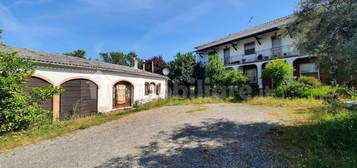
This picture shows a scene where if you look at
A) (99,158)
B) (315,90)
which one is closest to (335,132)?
(99,158)

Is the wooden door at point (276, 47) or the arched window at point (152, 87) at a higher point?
the wooden door at point (276, 47)

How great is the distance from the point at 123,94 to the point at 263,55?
47.2ft

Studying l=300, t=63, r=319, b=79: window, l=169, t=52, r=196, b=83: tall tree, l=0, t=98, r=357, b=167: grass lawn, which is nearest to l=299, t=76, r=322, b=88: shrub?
l=300, t=63, r=319, b=79: window

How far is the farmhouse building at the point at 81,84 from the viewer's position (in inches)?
276

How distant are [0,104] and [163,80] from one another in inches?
516

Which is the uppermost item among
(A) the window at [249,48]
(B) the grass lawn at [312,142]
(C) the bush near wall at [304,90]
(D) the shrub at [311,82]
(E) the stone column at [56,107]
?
(A) the window at [249,48]

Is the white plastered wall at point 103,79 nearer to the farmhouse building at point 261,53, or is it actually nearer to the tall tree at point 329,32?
the tall tree at point 329,32

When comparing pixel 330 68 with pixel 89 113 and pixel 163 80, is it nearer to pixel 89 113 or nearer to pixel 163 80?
pixel 89 113

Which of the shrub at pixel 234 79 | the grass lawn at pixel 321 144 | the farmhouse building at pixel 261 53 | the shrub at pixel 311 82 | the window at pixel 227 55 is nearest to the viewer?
the grass lawn at pixel 321 144

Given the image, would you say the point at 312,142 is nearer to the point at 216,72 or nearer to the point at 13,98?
the point at 13,98

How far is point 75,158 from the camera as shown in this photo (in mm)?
3479

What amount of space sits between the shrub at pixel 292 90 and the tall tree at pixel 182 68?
9471mm

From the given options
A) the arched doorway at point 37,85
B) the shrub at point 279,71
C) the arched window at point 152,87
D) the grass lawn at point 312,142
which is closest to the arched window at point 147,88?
the arched window at point 152,87

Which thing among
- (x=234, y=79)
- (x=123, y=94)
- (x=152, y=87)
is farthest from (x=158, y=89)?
(x=234, y=79)
